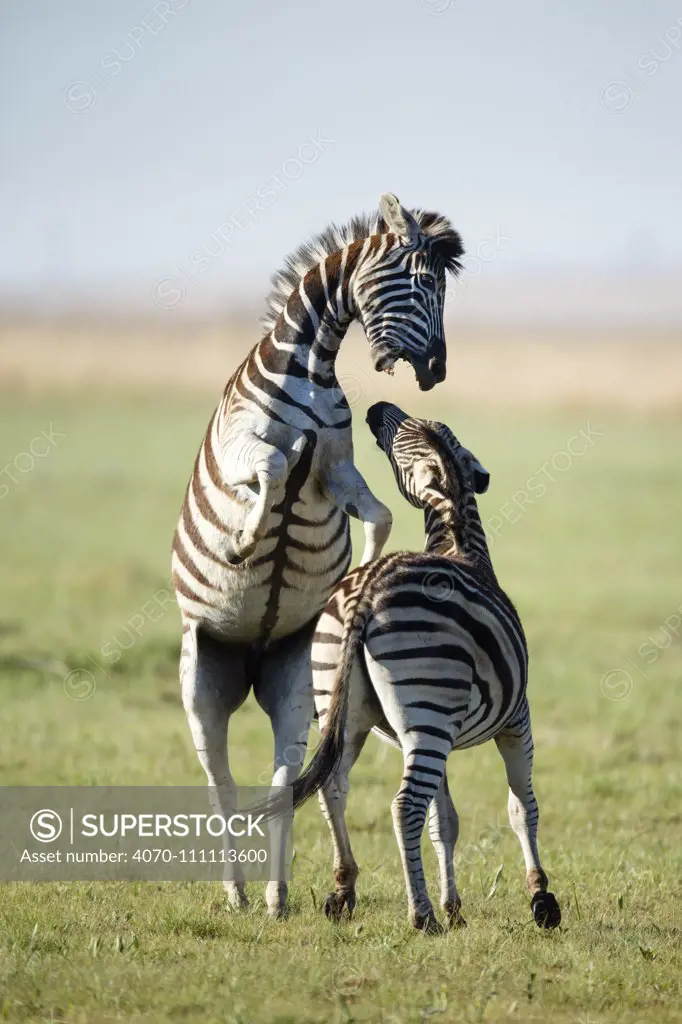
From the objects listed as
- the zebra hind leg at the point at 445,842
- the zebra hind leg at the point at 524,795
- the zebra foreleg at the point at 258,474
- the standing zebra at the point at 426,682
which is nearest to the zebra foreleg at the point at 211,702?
the zebra foreleg at the point at 258,474

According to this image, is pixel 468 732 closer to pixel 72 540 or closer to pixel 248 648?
pixel 248 648

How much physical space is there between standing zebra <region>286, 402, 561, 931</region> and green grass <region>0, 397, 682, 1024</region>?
1.21 feet

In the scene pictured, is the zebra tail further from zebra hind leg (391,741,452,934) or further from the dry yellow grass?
the dry yellow grass

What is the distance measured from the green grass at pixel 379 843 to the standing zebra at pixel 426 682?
1.21 feet

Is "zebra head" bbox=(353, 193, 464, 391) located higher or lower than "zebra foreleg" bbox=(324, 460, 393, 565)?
higher

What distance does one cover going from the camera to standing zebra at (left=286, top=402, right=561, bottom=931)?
17.8 feet

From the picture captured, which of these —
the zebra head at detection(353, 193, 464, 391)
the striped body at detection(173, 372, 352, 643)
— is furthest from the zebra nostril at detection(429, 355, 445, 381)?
the striped body at detection(173, 372, 352, 643)

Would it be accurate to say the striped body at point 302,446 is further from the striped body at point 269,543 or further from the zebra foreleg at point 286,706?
the zebra foreleg at point 286,706

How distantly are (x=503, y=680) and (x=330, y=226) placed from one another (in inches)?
106

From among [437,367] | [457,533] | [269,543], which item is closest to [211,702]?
[269,543]

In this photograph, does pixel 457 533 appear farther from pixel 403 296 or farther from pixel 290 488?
pixel 403 296

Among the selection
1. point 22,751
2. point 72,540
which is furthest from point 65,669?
point 72,540

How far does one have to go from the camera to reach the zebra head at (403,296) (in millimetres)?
6289

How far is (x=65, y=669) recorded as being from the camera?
559 inches
